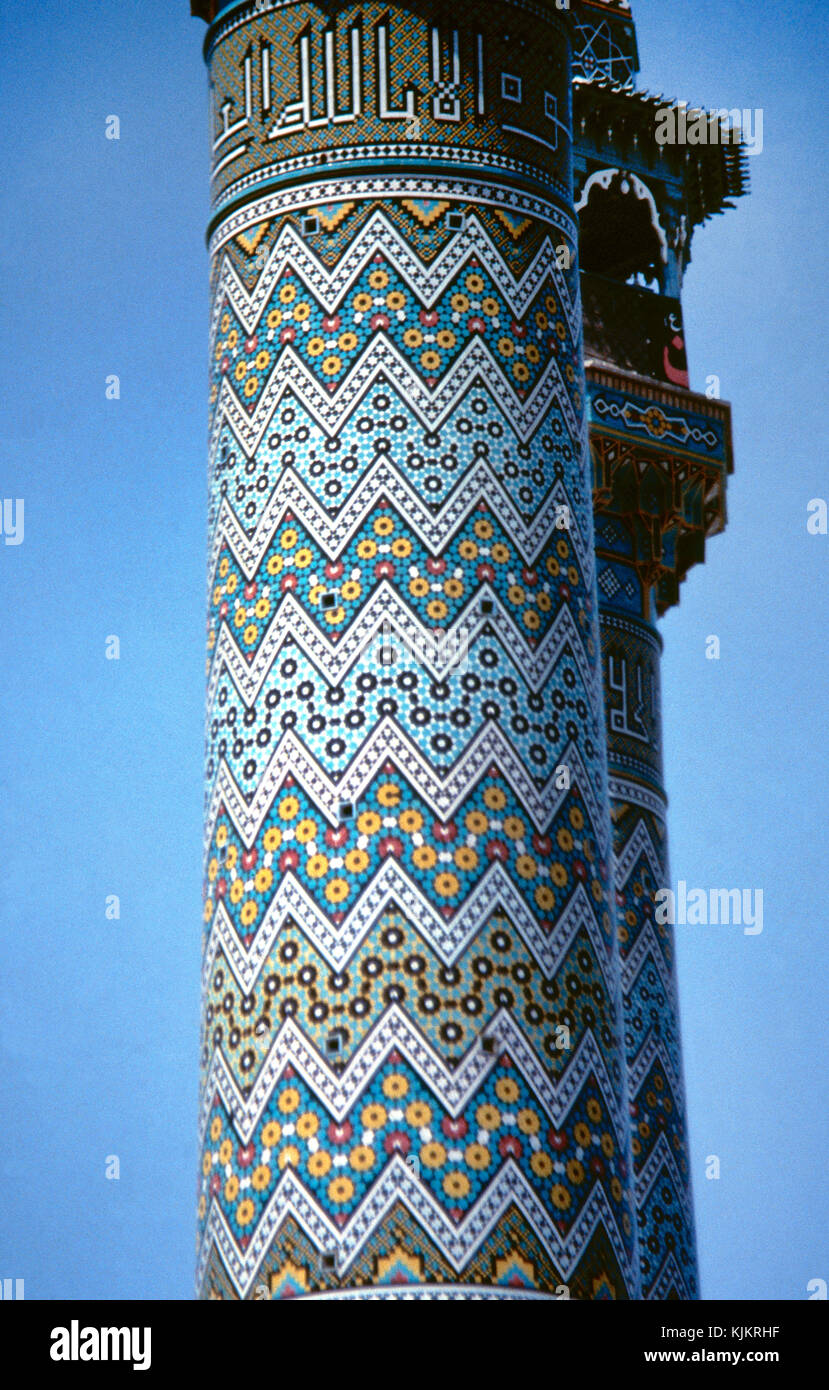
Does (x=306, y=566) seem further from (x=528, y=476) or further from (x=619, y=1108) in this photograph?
(x=619, y=1108)

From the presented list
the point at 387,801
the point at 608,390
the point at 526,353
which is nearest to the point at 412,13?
the point at 526,353

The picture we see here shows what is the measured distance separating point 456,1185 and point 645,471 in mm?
4582

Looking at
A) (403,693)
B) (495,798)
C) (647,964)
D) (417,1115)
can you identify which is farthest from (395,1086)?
(647,964)

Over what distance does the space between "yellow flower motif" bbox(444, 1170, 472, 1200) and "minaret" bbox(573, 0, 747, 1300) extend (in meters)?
3.25

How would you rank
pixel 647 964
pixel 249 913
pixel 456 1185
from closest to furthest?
pixel 456 1185, pixel 249 913, pixel 647 964

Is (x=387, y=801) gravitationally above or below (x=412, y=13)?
below

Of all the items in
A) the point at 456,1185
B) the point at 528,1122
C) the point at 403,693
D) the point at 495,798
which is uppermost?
the point at 403,693

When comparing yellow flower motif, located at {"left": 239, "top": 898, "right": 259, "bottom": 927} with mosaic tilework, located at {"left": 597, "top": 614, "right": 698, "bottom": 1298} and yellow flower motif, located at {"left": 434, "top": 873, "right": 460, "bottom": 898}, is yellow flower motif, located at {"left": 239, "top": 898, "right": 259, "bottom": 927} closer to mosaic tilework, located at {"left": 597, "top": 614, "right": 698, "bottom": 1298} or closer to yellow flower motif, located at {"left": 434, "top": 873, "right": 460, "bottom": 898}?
yellow flower motif, located at {"left": 434, "top": 873, "right": 460, "bottom": 898}

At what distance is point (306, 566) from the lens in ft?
18.5

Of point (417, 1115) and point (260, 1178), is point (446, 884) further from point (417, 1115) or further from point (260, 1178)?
point (260, 1178)

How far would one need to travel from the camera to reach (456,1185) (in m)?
5.11

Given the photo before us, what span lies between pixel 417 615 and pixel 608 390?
12.3 feet

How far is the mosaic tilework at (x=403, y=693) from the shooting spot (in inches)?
204

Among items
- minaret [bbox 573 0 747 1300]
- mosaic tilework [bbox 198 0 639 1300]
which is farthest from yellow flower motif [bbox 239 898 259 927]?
minaret [bbox 573 0 747 1300]
